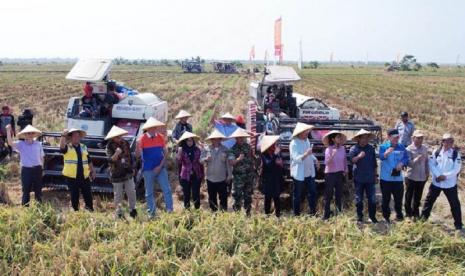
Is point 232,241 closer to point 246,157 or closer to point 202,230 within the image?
point 202,230

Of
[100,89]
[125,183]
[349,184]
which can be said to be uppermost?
[100,89]

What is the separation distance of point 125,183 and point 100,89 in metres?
4.16

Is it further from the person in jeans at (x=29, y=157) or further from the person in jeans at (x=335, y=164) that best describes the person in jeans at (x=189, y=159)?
the person in jeans at (x=29, y=157)

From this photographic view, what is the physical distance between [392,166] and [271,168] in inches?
71.9

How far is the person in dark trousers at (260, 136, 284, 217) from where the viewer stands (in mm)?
6383

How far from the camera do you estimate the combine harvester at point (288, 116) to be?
8.45m

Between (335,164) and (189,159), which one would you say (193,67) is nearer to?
(189,159)

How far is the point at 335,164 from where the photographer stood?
658cm

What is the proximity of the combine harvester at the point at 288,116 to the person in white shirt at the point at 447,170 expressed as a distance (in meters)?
1.76

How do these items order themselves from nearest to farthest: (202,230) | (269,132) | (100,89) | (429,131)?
(202,230), (269,132), (100,89), (429,131)

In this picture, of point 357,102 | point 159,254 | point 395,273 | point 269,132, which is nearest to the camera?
point 395,273

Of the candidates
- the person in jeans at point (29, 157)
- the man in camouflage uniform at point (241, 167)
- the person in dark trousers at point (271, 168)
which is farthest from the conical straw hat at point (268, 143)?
the person in jeans at point (29, 157)

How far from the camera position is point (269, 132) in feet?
30.0

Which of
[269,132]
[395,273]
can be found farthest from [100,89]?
[395,273]
